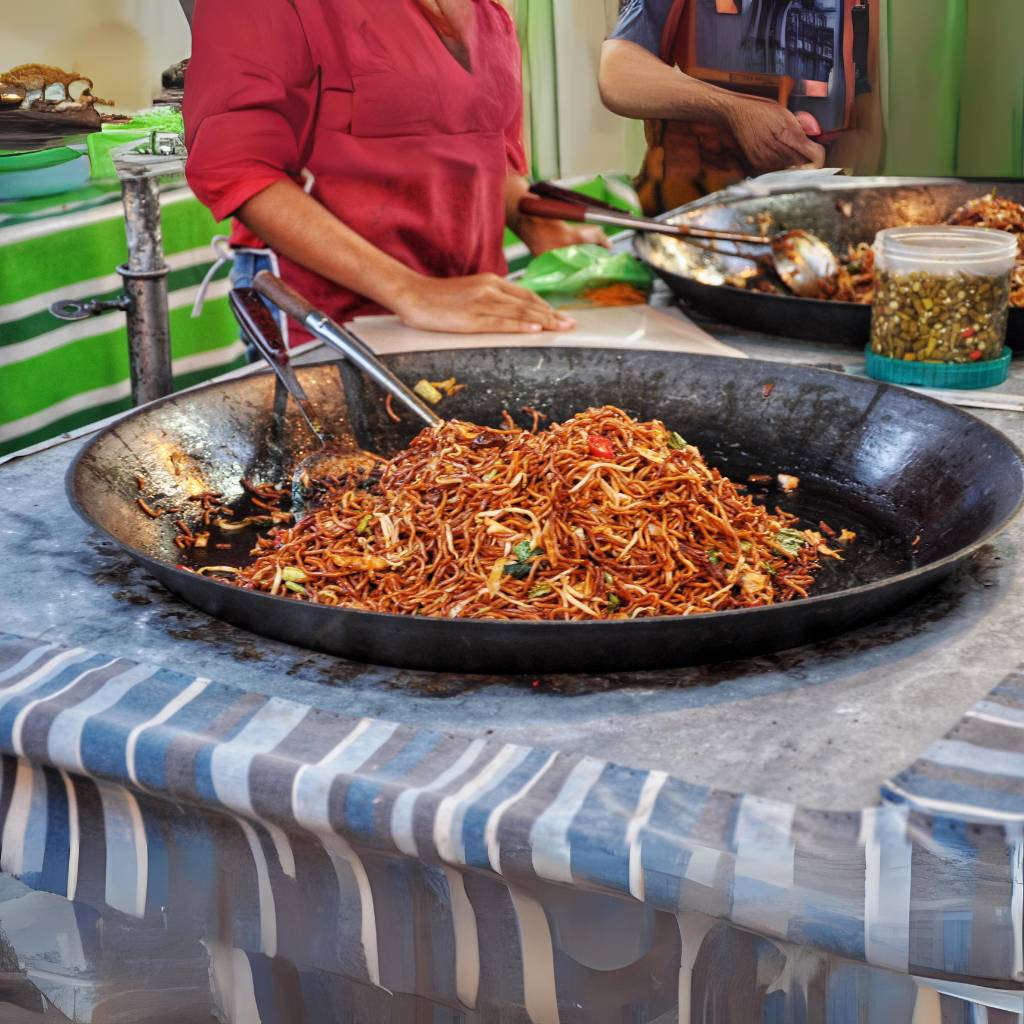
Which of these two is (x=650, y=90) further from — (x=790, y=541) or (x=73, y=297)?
(x=790, y=541)

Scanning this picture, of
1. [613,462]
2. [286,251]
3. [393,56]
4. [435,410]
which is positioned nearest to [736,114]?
[393,56]

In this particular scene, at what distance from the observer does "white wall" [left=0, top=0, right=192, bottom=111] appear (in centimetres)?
230

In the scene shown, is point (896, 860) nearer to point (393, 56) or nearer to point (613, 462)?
point (613, 462)

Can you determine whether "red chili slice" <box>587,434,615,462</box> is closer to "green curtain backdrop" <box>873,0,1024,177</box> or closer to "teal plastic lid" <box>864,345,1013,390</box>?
"teal plastic lid" <box>864,345,1013,390</box>

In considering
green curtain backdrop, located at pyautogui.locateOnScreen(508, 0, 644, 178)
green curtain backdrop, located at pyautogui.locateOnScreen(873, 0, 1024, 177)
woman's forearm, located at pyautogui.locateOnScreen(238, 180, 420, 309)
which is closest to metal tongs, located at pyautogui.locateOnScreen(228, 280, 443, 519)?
woman's forearm, located at pyautogui.locateOnScreen(238, 180, 420, 309)

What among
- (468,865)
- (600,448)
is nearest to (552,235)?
(600,448)

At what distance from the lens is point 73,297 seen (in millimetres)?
2549

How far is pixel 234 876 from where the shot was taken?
0.96 meters

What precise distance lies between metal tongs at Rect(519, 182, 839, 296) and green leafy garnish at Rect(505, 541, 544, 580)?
1.22m

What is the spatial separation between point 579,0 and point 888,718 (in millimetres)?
2751

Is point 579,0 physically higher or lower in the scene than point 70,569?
higher

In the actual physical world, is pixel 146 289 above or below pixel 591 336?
above

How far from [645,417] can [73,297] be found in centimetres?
145

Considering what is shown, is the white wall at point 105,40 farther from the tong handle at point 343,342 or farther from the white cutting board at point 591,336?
the tong handle at point 343,342
